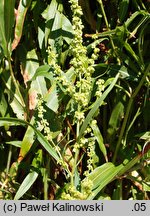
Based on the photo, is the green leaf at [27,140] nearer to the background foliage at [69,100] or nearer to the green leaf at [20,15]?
the background foliage at [69,100]

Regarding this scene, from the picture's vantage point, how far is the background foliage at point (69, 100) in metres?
1.29

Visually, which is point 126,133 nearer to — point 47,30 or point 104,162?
point 104,162

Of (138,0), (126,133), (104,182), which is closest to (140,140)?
(126,133)

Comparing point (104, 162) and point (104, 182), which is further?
point (104, 162)

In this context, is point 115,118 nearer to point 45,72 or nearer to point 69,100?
point 69,100

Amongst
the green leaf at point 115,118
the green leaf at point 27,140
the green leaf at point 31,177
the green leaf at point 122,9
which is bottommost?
the green leaf at point 31,177

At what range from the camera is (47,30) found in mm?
1350

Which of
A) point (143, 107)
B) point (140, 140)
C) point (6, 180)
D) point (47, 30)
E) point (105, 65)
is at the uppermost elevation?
point (47, 30)

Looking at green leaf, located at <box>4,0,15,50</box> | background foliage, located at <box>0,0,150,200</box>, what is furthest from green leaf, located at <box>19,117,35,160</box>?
green leaf, located at <box>4,0,15,50</box>

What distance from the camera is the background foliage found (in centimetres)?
129

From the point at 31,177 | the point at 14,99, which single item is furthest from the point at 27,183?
the point at 14,99

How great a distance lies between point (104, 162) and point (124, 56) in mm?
354

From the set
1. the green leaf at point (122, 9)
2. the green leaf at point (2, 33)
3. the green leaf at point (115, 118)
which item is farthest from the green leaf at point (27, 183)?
the green leaf at point (122, 9)

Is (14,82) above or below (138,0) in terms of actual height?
below
